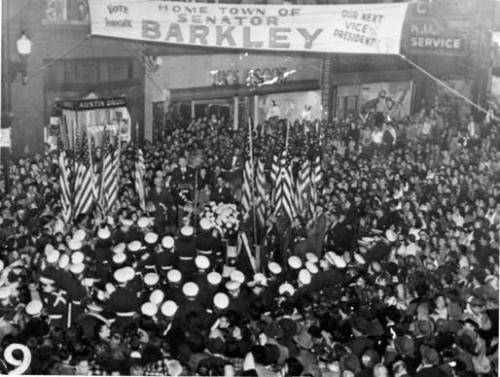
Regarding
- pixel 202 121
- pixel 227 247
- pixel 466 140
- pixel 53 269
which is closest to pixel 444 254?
pixel 466 140

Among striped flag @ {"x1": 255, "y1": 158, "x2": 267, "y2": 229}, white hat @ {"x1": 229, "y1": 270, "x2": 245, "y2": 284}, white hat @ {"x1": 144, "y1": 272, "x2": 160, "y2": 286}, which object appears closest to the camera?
white hat @ {"x1": 144, "y1": 272, "x2": 160, "y2": 286}

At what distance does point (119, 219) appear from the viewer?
970cm

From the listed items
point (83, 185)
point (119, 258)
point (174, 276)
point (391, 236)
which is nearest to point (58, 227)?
point (83, 185)

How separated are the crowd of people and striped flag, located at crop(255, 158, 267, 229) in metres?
0.11

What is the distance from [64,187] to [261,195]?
86.7 inches

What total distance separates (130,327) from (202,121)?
361cm

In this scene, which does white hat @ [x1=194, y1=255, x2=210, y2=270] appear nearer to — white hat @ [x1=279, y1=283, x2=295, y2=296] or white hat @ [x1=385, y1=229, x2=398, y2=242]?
white hat @ [x1=279, y1=283, x2=295, y2=296]

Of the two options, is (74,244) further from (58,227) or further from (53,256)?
(58,227)

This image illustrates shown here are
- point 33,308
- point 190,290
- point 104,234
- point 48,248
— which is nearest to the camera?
point 33,308

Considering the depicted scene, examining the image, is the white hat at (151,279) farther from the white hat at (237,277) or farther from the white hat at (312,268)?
the white hat at (312,268)

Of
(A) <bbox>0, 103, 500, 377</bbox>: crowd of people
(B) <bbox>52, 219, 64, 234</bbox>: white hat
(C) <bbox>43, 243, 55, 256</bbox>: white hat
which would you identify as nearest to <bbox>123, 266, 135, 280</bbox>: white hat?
(A) <bbox>0, 103, 500, 377</bbox>: crowd of people

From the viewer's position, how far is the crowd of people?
739 centimetres

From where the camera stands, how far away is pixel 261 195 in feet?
32.2

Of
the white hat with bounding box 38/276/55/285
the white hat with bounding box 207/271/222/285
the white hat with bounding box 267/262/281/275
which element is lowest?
the white hat with bounding box 267/262/281/275
